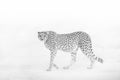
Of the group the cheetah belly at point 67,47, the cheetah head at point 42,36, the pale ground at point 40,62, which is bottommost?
the pale ground at point 40,62

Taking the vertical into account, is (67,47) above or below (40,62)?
above

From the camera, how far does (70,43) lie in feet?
16.0

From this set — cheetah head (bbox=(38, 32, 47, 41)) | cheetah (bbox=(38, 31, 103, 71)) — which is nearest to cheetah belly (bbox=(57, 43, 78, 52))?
cheetah (bbox=(38, 31, 103, 71))

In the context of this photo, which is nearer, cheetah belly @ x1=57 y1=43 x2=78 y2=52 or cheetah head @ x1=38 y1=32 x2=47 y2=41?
cheetah head @ x1=38 y1=32 x2=47 y2=41

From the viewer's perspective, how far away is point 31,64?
474 cm

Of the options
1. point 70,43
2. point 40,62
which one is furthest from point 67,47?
point 40,62

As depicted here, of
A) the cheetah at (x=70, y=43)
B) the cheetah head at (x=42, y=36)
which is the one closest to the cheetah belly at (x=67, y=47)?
the cheetah at (x=70, y=43)

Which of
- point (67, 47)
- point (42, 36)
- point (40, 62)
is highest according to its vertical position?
point (42, 36)

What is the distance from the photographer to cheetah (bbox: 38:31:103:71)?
470 cm

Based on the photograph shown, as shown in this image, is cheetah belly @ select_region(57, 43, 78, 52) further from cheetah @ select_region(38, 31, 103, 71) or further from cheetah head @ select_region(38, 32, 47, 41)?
cheetah head @ select_region(38, 32, 47, 41)

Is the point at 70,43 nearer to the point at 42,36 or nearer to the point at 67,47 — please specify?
the point at 67,47

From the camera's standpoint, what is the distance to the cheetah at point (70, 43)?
15.4ft

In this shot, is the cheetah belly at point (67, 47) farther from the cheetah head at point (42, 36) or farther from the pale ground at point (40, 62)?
the cheetah head at point (42, 36)

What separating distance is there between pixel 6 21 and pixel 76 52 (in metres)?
1.24
